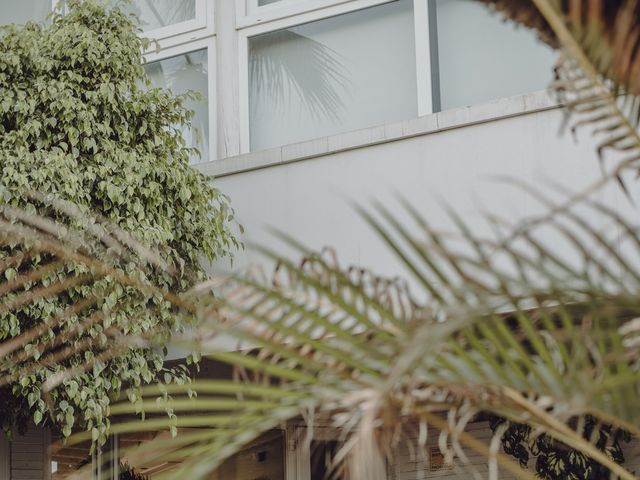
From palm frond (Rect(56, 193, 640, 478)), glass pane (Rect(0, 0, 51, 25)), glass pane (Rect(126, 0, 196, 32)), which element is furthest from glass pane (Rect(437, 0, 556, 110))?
palm frond (Rect(56, 193, 640, 478))

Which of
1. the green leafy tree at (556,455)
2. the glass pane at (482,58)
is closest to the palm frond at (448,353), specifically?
the glass pane at (482,58)

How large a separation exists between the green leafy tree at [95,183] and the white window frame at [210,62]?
37.0 inches

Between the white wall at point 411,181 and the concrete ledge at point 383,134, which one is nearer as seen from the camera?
the white wall at point 411,181

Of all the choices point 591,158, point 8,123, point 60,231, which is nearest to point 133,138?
point 8,123

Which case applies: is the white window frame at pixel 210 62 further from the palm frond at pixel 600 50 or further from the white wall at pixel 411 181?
the palm frond at pixel 600 50

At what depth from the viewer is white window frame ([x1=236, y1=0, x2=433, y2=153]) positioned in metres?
7.29

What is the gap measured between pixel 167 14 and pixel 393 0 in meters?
1.88

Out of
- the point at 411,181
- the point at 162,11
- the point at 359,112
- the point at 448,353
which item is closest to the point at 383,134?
the point at 411,181

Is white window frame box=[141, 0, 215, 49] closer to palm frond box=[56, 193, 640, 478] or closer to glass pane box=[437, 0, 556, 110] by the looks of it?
glass pane box=[437, 0, 556, 110]

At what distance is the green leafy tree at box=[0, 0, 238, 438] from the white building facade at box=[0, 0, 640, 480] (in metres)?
0.64

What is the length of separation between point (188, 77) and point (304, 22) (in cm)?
104

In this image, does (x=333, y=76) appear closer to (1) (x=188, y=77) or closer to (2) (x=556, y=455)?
(1) (x=188, y=77)

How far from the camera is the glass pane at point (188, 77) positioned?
828 cm

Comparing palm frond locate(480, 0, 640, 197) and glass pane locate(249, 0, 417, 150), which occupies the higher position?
glass pane locate(249, 0, 417, 150)
